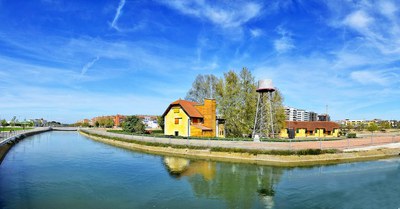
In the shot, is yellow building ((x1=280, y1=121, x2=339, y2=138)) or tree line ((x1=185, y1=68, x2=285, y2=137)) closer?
tree line ((x1=185, y1=68, x2=285, y2=137))

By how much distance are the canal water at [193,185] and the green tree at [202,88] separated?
117ft

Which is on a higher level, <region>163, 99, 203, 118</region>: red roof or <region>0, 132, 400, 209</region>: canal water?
<region>163, 99, 203, 118</region>: red roof

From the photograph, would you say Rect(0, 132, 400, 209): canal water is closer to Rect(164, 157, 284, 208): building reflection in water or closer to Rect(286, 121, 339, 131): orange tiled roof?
Rect(164, 157, 284, 208): building reflection in water

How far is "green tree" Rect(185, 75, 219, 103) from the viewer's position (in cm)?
6700

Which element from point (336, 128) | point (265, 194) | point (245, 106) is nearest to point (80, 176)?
point (265, 194)

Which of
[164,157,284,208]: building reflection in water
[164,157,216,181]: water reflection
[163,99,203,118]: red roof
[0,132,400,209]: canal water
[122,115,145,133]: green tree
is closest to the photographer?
[0,132,400,209]: canal water

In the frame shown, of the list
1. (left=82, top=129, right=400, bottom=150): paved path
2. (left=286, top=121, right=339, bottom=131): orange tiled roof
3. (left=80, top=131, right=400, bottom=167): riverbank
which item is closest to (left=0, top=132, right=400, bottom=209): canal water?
(left=80, top=131, right=400, bottom=167): riverbank

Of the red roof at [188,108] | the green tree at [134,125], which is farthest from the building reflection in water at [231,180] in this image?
the green tree at [134,125]

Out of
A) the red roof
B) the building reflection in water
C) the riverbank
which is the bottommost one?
the building reflection in water

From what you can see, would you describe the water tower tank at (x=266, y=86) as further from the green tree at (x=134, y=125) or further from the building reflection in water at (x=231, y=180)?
the green tree at (x=134, y=125)

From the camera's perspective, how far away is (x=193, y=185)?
2297 cm

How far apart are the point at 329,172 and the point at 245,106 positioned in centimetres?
2491

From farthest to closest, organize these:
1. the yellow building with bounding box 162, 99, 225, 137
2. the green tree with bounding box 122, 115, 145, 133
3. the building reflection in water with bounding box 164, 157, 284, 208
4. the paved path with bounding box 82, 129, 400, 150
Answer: the green tree with bounding box 122, 115, 145, 133, the yellow building with bounding box 162, 99, 225, 137, the paved path with bounding box 82, 129, 400, 150, the building reflection in water with bounding box 164, 157, 284, 208

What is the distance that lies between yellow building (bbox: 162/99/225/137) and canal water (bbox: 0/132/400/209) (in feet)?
56.5
